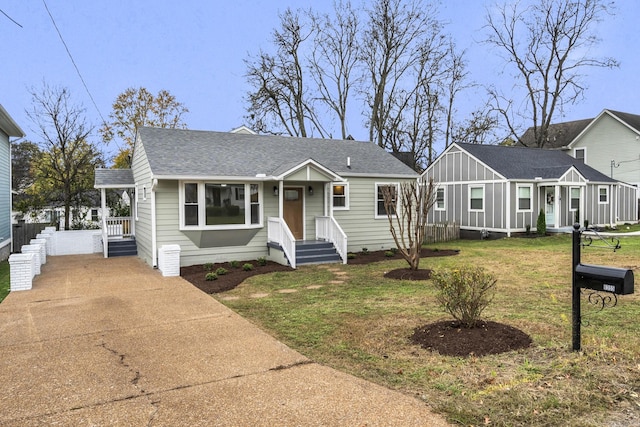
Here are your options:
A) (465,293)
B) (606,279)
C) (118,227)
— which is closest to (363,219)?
(118,227)

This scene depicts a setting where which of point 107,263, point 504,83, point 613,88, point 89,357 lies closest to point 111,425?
point 89,357

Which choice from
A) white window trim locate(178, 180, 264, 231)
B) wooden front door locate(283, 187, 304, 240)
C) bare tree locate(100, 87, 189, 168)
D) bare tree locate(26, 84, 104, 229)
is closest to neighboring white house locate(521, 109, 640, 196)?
wooden front door locate(283, 187, 304, 240)

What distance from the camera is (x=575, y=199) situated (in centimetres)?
2181

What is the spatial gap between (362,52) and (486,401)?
30400mm

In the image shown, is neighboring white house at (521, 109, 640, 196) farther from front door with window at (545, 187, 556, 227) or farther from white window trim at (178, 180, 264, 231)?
white window trim at (178, 180, 264, 231)

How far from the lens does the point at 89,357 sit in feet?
17.5

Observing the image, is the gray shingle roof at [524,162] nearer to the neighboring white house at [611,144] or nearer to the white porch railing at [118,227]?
the neighboring white house at [611,144]

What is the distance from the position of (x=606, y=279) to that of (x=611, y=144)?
3296 cm

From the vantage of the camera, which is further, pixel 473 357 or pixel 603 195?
pixel 603 195

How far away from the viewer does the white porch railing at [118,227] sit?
17625mm

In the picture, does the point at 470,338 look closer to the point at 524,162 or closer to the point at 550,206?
the point at 550,206

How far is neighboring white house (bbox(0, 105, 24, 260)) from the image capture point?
51.5ft

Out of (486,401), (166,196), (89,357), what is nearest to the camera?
(486,401)

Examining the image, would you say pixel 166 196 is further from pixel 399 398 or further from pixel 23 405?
pixel 399 398
